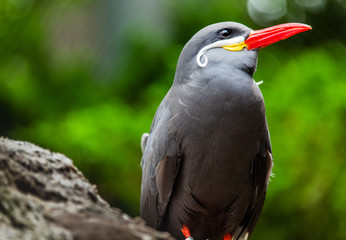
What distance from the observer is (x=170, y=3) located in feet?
27.3

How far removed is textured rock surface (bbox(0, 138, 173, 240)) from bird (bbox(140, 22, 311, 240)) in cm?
84

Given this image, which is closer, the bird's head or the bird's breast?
the bird's breast

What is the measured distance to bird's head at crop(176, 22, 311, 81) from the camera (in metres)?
3.39

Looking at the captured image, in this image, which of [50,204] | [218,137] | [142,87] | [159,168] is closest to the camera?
[50,204]

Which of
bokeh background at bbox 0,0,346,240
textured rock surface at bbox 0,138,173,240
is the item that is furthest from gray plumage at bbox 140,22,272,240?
bokeh background at bbox 0,0,346,240

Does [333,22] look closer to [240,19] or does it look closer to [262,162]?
[240,19]

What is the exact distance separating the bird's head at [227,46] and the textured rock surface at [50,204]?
3.80 feet

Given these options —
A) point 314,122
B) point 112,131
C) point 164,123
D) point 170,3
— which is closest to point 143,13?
point 170,3

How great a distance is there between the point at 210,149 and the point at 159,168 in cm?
41

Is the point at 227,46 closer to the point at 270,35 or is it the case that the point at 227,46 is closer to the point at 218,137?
the point at 270,35

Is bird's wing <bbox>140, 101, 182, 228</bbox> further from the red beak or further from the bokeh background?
the bokeh background

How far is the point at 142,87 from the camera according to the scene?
7496 millimetres

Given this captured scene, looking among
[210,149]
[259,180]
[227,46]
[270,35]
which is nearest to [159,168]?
[210,149]

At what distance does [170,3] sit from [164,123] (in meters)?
5.24
